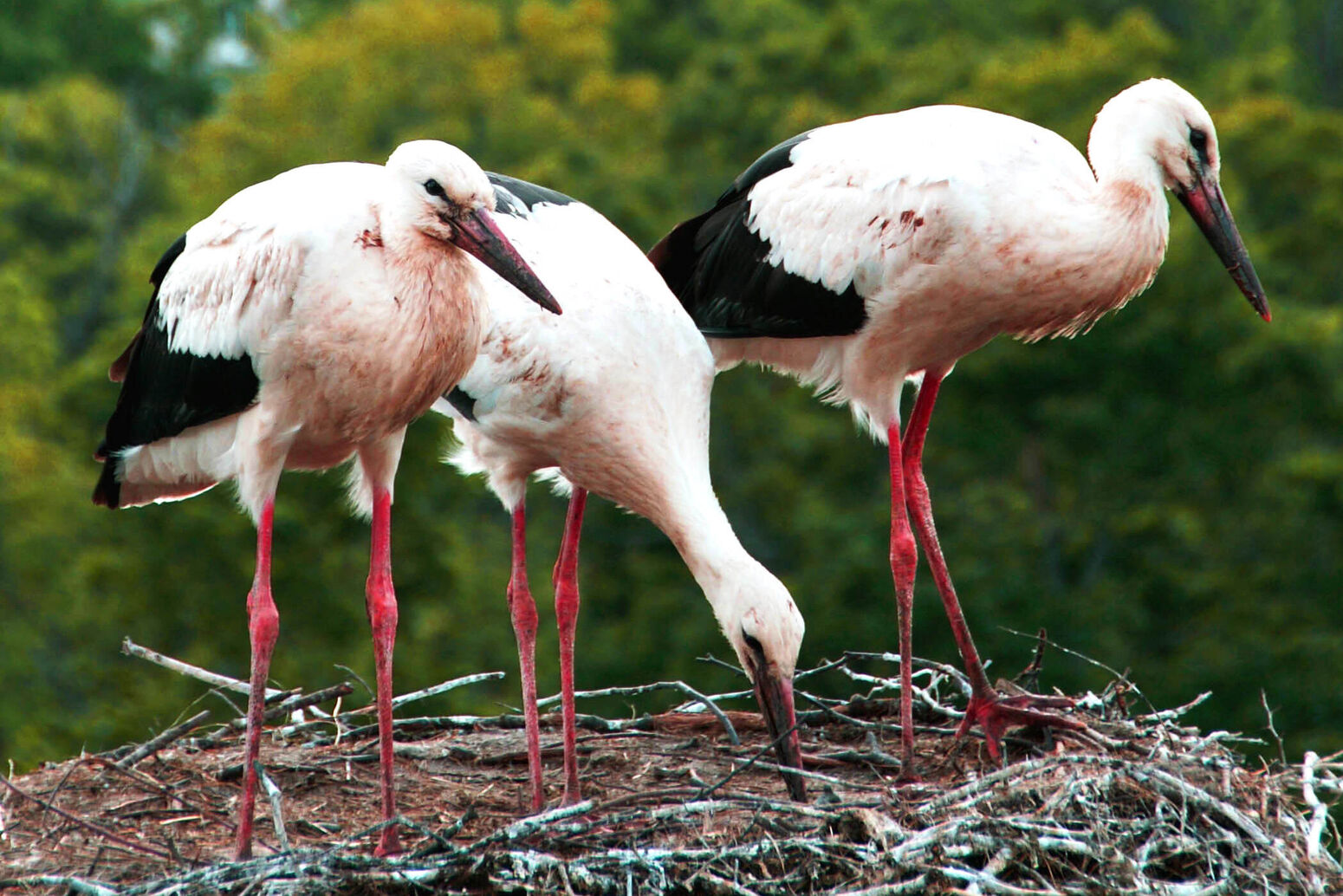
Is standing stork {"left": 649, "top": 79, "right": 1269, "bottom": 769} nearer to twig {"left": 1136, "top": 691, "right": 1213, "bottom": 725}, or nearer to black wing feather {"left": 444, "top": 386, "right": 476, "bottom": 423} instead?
twig {"left": 1136, "top": 691, "right": 1213, "bottom": 725}

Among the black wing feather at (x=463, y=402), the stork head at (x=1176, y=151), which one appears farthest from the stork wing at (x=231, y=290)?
the stork head at (x=1176, y=151)

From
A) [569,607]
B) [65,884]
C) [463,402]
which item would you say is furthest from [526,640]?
[65,884]

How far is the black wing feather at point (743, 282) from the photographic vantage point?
7.78 meters

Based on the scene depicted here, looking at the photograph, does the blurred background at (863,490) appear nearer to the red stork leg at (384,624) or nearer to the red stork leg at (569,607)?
the red stork leg at (569,607)

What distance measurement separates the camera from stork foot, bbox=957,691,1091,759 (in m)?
7.53

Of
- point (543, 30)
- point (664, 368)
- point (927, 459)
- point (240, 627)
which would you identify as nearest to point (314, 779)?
point (664, 368)

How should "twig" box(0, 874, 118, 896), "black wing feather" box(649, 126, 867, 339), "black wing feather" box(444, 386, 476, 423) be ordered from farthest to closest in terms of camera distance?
"black wing feather" box(649, 126, 867, 339) < "black wing feather" box(444, 386, 476, 423) < "twig" box(0, 874, 118, 896)

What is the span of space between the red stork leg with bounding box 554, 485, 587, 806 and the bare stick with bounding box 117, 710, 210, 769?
133 centimetres

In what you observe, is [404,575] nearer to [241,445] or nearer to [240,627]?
[240,627]

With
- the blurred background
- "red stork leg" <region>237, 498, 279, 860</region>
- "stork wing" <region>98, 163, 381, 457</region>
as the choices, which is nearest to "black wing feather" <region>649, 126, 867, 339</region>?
"stork wing" <region>98, 163, 381, 457</region>

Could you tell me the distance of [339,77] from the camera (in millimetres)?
34719

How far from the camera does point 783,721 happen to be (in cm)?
658

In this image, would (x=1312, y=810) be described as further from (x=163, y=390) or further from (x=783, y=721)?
(x=163, y=390)

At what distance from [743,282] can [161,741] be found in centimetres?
285
